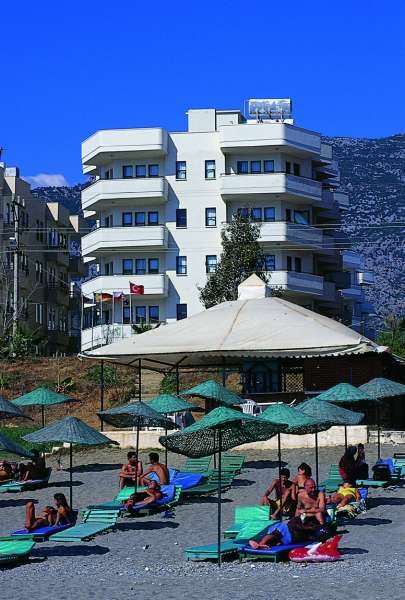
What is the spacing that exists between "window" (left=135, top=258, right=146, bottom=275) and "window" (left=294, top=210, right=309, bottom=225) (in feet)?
33.4

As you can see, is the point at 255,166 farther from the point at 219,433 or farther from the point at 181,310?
the point at 219,433

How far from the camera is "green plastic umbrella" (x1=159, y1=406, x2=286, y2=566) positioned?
20.4m

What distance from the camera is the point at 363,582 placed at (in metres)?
17.1

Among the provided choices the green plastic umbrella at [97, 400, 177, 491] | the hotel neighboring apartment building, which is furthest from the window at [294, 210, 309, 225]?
the green plastic umbrella at [97, 400, 177, 491]

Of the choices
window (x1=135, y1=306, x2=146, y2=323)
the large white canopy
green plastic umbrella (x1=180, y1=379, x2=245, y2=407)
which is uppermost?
window (x1=135, y1=306, x2=146, y2=323)

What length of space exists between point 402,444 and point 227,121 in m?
48.9

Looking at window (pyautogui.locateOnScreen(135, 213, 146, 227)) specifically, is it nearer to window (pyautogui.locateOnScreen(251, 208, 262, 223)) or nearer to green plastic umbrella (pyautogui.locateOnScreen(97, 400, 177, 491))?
window (pyautogui.locateOnScreen(251, 208, 262, 223))

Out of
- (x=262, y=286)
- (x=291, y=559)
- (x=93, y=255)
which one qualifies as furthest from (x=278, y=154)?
(x=291, y=559)

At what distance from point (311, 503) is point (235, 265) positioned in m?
47.4

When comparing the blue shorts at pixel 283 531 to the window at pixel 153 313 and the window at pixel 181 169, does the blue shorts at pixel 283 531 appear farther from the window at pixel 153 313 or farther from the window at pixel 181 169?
the window at pixel 181 169

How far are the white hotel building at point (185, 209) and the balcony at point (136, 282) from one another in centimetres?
6

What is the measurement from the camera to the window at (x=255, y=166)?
78625mm

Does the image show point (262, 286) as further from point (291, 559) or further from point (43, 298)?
point (43, 298)

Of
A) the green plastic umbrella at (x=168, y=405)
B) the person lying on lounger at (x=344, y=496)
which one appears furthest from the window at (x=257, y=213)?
the person lying on lounger at (x=344, y=496)
